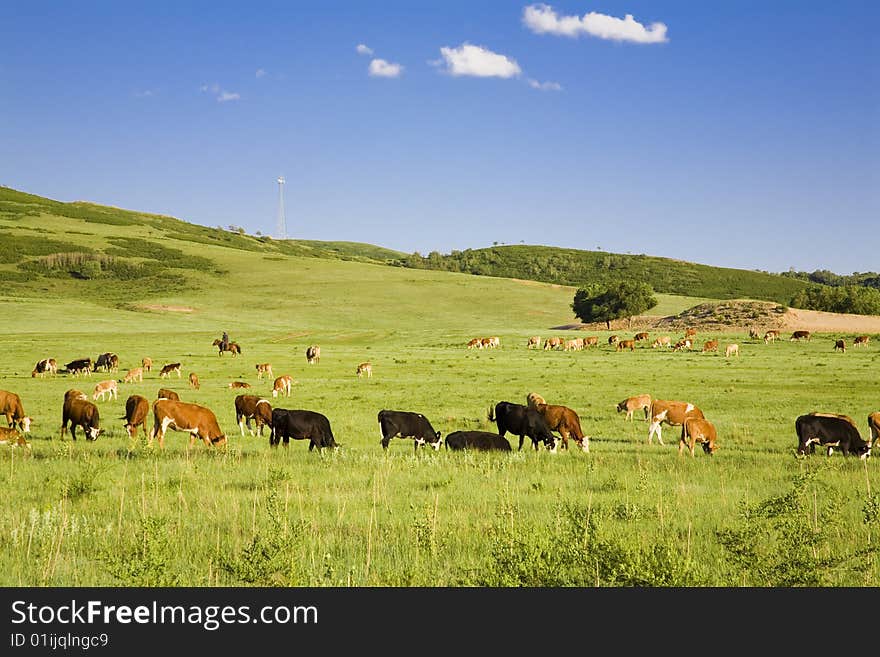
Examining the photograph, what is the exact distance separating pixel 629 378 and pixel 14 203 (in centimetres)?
18860

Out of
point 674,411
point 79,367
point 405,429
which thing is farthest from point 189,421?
point 79,367

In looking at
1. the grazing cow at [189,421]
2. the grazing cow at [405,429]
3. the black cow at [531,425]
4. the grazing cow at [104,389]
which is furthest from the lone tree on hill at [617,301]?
the grazing cow at [189,421]

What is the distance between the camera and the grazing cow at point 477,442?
17.8 m

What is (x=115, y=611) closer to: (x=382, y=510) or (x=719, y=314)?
(x=382, y=510)

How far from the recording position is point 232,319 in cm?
8994

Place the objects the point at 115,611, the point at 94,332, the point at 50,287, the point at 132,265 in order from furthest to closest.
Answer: the point at 132,265 < the point at 50,287 < the point at 94,332 < the point at 115,611

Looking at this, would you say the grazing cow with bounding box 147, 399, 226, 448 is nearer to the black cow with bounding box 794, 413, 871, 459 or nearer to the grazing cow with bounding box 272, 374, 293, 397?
the black cow with bounding box 794, 413, 871, 459

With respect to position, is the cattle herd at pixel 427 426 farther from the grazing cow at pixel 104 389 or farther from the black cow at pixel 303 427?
the grazing cow at pixel 104 389

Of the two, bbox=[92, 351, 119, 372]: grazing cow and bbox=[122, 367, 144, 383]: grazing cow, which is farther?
bbox=[92, 351, 119, 372]: grazing cow

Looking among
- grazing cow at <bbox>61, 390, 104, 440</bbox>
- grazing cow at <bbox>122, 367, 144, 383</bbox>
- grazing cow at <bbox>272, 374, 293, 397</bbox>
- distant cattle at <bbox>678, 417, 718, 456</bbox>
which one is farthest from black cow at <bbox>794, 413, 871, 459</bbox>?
grazing cow at <bbox>122, 367, 144, 383</bbox>

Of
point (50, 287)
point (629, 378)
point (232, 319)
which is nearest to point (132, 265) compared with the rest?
point (50, 287)

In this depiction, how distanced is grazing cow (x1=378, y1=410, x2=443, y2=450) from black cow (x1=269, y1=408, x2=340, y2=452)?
128 cm

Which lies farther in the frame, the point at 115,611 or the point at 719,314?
the point at 719,314

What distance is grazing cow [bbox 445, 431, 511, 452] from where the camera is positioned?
17.8 m
